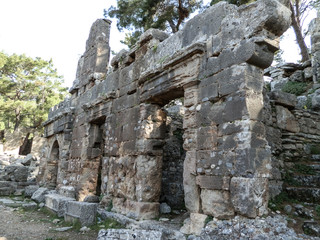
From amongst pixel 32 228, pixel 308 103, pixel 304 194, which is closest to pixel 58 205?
pixel 32 228

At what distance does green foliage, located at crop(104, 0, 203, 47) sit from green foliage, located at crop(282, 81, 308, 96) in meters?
5.63

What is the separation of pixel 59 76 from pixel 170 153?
2223cm

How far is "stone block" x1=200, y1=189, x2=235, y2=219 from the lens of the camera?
12.4 ft

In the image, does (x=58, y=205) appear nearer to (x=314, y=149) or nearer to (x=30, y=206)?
(x=30, y=206)

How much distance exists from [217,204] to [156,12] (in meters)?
11.4

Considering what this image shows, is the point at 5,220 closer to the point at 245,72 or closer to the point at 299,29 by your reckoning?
the point at 245,72

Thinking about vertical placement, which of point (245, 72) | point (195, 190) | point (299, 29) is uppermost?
point (299, 29)

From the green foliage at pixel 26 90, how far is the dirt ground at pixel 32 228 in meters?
18.2

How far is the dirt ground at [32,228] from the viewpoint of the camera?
17.2ft

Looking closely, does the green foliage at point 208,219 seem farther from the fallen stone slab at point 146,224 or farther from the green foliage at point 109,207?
the green foliage at point 109,207

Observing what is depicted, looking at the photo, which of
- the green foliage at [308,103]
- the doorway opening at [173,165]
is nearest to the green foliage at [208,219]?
the doorway opening at [173,165]

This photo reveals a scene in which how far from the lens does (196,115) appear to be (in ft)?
15.1

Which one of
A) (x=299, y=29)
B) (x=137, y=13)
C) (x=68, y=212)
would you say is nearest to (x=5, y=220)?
(x=68, y=212)

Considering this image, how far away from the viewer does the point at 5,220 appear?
6.56 m
